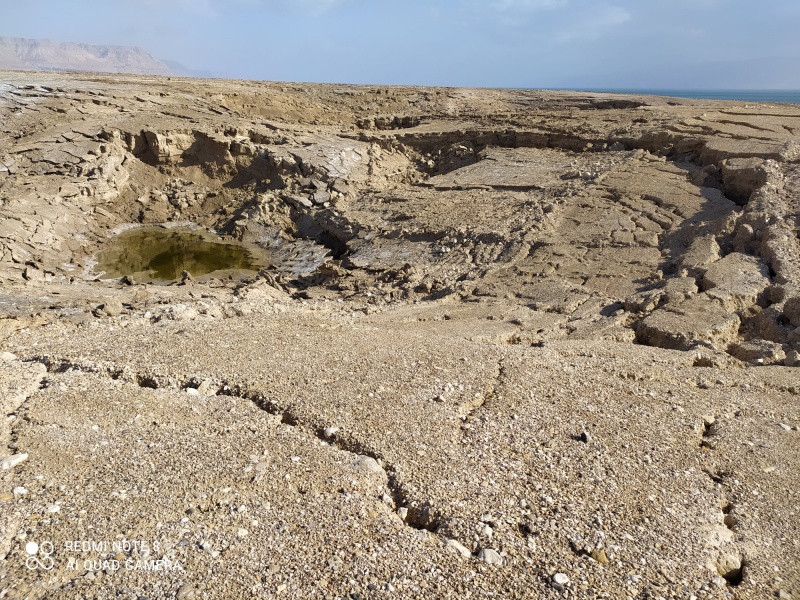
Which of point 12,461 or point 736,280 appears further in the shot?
point 736,280

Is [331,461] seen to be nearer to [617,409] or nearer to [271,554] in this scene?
[271,554]

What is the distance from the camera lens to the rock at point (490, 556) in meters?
2.95

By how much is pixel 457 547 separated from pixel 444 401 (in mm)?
1579

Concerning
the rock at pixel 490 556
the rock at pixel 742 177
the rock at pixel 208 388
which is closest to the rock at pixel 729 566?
the rock at pixel 490 556

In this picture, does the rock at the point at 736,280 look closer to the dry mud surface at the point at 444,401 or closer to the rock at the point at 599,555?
the dry mud surface at the point at 444,401

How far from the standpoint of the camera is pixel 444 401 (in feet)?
14.9

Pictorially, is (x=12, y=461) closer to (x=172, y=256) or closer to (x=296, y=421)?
(x=296, y=421)

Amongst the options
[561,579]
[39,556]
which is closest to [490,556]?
[561,579]

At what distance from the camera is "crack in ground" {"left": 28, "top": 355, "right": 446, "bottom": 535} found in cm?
333

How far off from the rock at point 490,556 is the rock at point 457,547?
0.07 metres

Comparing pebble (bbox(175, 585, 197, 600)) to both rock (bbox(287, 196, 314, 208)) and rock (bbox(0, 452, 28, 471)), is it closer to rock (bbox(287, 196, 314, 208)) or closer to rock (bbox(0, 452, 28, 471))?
rock (bbox(0, 452, 28, 471))

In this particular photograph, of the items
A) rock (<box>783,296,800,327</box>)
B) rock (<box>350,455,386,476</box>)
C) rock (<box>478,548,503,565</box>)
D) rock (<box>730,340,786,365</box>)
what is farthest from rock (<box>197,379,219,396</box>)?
rock (<box>783,296,800,327</box>)

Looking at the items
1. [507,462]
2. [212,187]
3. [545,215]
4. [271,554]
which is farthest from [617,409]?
[212,187]

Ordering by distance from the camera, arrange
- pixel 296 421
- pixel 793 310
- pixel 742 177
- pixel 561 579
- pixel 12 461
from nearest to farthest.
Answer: pixel 561 579 < pixel 12 461 < pixel 296 421 < pixel 793 310 < pixel 742 177
